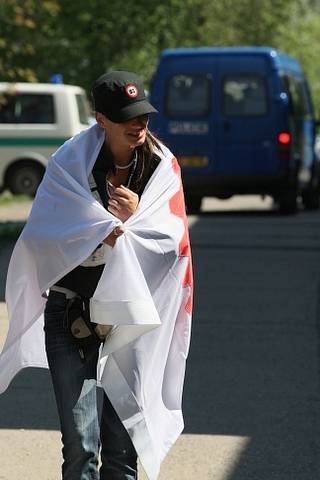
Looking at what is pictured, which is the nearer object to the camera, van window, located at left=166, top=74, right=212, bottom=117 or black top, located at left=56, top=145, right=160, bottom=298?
black top, located at left=56, top=145, right=160, bottom=298

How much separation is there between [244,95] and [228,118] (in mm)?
379

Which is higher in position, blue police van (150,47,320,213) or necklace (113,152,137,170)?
necklace (113,152,137,170)

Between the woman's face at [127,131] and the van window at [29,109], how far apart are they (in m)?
21.2

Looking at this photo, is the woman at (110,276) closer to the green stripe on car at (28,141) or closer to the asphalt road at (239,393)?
the asphalt road at (239,393)

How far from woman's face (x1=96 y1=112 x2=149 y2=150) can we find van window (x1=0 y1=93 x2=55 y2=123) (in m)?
21.2

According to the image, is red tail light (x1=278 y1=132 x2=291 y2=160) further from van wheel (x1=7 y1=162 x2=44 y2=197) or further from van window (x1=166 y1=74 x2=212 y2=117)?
van wheel (x1=7 y1=162 x2=44 y2=197)

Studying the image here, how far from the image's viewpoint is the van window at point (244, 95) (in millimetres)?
20750

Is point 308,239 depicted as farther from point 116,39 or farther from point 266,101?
point 116,39

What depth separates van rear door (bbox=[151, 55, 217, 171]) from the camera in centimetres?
2089

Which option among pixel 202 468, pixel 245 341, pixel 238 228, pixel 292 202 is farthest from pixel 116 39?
pixel 202 468

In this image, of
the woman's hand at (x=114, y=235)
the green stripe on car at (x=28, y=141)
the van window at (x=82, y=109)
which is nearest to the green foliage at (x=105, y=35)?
the van window at (x=82, y=109)

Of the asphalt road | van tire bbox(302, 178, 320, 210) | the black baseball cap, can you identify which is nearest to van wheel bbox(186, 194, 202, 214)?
van tire bbox(302, 178, 320, 210)

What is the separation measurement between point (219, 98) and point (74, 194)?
54.5 ft

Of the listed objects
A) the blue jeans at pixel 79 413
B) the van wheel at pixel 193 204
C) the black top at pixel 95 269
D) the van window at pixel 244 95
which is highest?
the black top at pixel 95 269
